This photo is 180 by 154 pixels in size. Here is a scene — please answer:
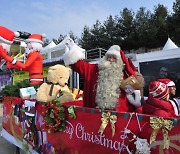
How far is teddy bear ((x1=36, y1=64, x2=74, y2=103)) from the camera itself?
425cm

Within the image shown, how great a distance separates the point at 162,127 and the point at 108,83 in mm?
1380

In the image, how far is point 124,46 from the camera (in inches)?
1084

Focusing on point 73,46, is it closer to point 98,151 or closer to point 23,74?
point 98,151

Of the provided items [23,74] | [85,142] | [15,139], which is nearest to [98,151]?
[85,142]

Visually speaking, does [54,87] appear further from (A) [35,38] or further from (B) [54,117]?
(A) [35,38]

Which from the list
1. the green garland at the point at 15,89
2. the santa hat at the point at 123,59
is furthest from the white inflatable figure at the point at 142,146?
the green garland at the point at 15,89

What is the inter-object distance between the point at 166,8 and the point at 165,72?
21062 millimetres

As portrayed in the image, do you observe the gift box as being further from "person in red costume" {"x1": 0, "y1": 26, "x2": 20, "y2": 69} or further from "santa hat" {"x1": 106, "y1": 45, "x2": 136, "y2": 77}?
"santa hat" {"x1": 106, "y1": 45, "x2": 136, "y2": 77}

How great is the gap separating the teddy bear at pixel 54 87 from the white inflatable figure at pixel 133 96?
4.42 feet

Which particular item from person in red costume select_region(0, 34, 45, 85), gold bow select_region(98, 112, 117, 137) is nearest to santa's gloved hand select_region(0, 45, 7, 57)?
person in red costume select_region(0, 34, 45, 85)

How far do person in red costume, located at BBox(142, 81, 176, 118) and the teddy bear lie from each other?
1.93 meters

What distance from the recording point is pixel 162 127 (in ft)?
5.98

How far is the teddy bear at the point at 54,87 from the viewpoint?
4250 mm

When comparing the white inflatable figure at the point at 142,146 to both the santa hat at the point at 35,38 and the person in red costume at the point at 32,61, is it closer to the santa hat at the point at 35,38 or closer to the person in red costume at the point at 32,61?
the person in red costume at the point at 32,61
